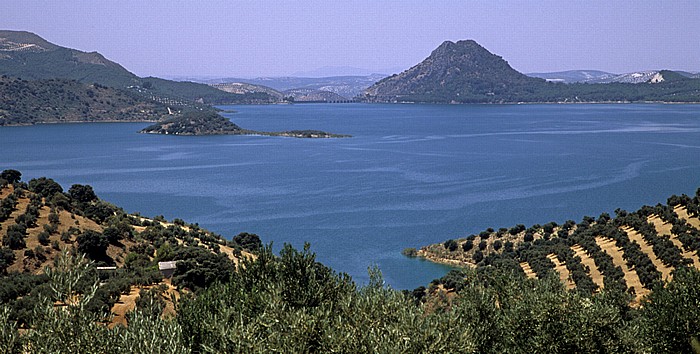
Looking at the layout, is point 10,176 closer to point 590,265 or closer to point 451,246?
point 451,246

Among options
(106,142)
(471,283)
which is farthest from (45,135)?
(471,283)

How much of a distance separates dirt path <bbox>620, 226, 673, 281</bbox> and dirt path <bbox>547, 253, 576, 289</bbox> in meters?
5.00

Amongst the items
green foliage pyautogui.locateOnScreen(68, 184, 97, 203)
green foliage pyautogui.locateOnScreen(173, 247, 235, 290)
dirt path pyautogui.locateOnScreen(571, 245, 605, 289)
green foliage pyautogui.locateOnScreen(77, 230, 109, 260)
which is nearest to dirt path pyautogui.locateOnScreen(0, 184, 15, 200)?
green foliage pyautogui.locateOnScreen(68, 184, 97, 203)

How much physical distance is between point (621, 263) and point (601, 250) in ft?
A: 11.3

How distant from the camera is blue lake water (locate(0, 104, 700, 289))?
68.9 metres

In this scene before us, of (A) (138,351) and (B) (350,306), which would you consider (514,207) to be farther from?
(A) (138,351)

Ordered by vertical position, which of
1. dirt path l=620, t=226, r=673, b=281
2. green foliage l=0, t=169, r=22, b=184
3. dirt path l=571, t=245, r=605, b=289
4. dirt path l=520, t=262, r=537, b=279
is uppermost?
green foliage l=0, t=169, r=22, b=184

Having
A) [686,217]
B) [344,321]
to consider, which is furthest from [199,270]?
[686,217]

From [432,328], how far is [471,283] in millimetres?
7994

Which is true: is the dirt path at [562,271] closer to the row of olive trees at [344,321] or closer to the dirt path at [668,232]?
the dirt path at [668,232]

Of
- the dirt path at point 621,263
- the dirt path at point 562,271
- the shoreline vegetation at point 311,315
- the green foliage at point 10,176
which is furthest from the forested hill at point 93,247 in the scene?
the dirt path at point 621,263

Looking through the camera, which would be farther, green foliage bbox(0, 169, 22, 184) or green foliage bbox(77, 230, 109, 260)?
green foliage bbox(0, 169, 22, 184)

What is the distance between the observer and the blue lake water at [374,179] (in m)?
68.9

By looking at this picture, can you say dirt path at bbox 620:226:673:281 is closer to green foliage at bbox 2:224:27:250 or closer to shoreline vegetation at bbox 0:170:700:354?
shoreline vegetation at bbox 0:170:700:354
